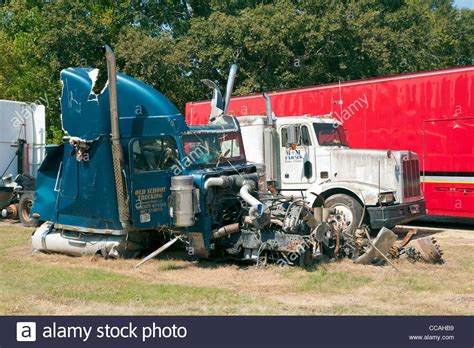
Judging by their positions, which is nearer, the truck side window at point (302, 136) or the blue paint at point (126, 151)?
the blue paint at point (126, 151)

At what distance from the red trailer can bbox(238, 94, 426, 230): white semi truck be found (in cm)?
173

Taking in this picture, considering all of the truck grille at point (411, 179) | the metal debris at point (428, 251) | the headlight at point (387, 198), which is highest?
the truck grille at point (411, 179)

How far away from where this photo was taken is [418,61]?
28.1 m

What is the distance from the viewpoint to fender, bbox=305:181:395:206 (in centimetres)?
1138

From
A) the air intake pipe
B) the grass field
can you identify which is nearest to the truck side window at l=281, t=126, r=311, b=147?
the grass field

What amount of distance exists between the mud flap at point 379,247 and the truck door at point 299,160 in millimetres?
3592

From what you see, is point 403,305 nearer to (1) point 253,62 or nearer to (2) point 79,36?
(1) point 253,62

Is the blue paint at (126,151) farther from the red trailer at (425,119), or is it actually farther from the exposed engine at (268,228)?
the red trailer at (425,119)

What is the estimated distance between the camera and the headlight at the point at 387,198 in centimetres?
1138

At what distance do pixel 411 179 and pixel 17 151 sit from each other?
10467 mm

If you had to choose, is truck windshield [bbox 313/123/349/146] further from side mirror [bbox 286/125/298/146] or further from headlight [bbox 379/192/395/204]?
headlight [bbox 379/192/395/204]

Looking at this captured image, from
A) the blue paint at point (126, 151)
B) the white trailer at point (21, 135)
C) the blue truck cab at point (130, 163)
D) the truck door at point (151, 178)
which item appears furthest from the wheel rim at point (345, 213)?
the white trailer at point (21, 135)

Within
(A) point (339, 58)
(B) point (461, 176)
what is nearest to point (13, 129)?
(B) point (461, 176)

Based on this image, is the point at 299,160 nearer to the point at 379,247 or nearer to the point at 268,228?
the point at 268,228
